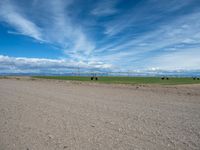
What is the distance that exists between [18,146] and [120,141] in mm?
2396

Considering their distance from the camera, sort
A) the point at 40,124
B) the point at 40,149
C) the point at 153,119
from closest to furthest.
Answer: the point at 40,149, the point at 40,124, the point at 153,119

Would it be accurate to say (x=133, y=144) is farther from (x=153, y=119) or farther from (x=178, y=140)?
(x=153, y=119)

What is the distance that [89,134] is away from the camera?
4566 millimetres

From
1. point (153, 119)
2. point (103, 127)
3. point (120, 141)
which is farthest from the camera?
point (153, 119)

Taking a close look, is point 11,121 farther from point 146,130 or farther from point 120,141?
point 146,130

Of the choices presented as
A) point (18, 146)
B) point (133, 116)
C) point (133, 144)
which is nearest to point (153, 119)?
point (133, 116)

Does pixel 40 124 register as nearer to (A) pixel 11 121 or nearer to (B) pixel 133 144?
(A) pixel 11 121

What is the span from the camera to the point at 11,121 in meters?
5.72

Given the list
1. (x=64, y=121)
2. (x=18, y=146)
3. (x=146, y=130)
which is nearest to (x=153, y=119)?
(x=146, y=130)

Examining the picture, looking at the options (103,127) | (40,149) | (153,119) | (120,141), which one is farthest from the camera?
(153,119)

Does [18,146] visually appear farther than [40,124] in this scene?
No

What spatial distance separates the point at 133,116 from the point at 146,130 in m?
1.51

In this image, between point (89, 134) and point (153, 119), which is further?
point (153, 119)

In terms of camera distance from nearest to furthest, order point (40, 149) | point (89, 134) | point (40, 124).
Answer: point (40, 149)
point (89, 134)
point (40, 124)
